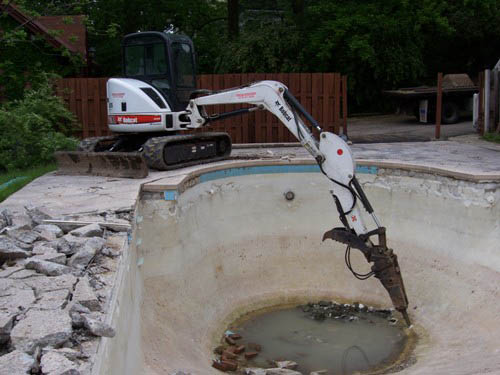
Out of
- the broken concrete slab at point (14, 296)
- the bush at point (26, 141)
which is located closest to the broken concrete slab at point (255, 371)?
the broken concrete slab at point (14, 296)

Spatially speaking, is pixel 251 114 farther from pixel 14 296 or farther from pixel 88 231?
pixel 14 296

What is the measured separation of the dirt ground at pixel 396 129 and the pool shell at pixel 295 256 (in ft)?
19.7

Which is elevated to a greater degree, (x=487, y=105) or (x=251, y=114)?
(x=487, y=105)

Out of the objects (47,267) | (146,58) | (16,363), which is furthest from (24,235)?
(146,58)

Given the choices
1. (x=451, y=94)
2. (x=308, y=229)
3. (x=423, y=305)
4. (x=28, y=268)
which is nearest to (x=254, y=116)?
(x=308, y=229)

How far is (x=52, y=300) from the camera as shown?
3955 millimetres

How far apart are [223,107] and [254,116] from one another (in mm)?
797

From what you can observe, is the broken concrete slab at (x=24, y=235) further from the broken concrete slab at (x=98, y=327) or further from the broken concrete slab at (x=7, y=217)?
the broken concrete slab at (x=98, y=327)

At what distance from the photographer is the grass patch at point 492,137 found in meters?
14.8

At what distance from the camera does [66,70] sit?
755 inches

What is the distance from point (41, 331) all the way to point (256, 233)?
22.9 ft

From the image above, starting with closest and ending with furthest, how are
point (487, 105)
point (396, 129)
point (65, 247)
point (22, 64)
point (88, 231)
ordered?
point (65, 247) → point (88, 231) → point (487, 105) → point (22, 64) → point (396, 129)

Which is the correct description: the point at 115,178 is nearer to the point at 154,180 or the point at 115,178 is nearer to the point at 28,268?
the point at 154,180

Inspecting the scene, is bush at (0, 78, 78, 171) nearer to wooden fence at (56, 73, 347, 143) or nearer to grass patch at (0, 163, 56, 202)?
grass patch at (0, 163, 56, 202)
